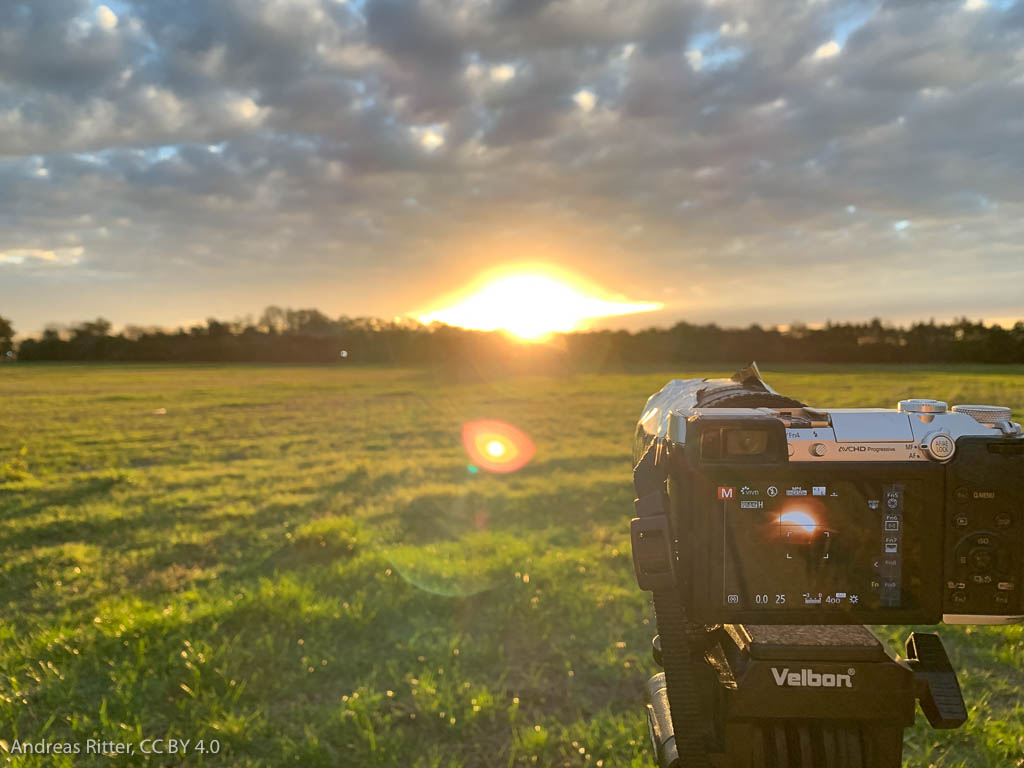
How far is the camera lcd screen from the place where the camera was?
225 centimetres

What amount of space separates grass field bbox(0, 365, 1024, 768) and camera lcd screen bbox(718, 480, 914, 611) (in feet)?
8.79

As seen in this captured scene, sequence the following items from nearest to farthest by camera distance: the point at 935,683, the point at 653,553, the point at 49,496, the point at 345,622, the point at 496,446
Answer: the point at 653,553
the point at 935,683
the point at 345,622
the point at 49,496
the point at 496,446

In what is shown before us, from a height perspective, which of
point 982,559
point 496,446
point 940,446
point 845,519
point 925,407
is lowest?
point 496,446

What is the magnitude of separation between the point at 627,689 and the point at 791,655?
3309 millimetres

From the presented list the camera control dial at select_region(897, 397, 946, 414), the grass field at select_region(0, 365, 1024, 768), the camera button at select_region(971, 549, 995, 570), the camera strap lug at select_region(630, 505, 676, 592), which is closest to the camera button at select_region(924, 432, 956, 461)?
the camera control dial at select_region(897, 397, 946, 414)

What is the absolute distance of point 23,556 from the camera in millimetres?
8547

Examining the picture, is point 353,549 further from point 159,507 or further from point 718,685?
point 718,685

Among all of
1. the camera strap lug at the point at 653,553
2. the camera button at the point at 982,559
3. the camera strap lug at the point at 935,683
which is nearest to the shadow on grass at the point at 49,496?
the camera strap lug at the point at 653,553

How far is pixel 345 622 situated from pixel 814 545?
202 inches

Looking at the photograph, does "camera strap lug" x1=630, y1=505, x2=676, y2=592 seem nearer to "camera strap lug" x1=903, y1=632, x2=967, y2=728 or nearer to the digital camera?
the digital camera

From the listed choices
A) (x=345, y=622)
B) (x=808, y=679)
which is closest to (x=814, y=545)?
(x=808, y=679)

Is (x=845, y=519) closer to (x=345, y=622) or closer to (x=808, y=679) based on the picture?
(x=808, y=679)

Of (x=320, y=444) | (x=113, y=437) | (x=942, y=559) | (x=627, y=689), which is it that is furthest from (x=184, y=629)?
(x=113, y=437)

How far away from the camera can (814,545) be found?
89.5 inches
